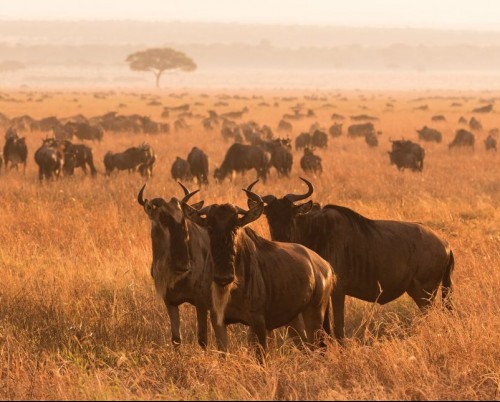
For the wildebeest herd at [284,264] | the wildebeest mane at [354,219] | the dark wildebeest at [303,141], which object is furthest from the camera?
the dark wildebeest at [303,141]

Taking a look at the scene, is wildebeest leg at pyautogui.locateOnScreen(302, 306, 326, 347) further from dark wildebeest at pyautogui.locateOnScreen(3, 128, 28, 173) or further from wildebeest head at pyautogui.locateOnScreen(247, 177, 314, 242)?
dark wildebeest at pyautogui.locateOnScreen(3, 128, 28, 173)

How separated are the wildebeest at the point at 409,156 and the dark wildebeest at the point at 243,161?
12.8ft

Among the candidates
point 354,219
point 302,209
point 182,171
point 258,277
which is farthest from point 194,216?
point 182,171

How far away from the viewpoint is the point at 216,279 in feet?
19.2

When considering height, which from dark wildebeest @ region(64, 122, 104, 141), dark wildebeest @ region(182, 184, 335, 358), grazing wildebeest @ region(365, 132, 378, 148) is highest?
dark wildebeest @ region(182, 184, 335, 358)

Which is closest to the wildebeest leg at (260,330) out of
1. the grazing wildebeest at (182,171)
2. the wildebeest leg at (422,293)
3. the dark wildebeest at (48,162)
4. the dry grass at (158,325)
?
the dry grass at (158,325)

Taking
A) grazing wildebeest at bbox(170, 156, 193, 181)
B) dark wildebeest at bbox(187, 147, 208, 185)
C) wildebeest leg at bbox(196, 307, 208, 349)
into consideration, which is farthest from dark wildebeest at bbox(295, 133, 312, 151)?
wildebeest leg at bbox(196, 307, 208, 349)

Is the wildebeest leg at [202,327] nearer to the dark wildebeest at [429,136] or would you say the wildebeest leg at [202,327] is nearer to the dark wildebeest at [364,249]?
the dark wildebeest at [364,249]

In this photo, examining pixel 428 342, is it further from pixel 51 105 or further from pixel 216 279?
pixel 51 105

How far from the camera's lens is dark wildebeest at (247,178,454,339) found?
24.0ft

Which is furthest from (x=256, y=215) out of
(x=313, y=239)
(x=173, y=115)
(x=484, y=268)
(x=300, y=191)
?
(x=173, y=115)

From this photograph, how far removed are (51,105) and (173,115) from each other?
1496cm

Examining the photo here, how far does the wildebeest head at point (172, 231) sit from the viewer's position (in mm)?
6238

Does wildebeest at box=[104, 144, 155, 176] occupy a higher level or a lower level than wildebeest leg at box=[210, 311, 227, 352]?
lower
